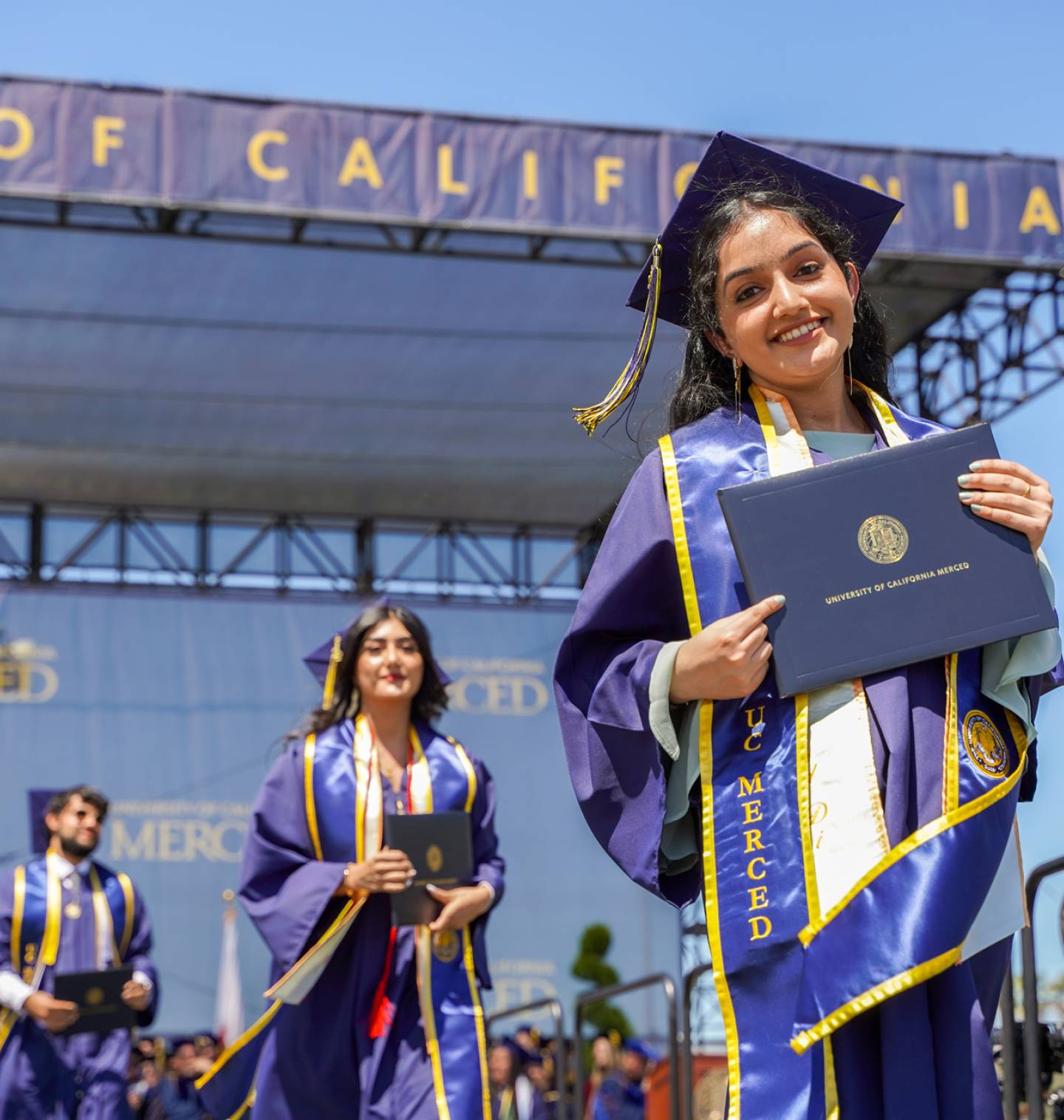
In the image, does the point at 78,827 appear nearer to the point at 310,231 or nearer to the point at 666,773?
the point at 666,773

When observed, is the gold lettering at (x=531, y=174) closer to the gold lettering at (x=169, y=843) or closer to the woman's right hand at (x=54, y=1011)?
the woman's right hand at (x=54, y=1011)

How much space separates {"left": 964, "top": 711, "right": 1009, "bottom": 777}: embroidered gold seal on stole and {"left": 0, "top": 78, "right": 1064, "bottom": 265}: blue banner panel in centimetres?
825

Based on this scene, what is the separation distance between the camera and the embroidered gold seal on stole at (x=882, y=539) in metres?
2.05

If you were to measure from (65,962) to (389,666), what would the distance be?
288 centimetres

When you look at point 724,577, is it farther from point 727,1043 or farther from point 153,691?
point 153,691

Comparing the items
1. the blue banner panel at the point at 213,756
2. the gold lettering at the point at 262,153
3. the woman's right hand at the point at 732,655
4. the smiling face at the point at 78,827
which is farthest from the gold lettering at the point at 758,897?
the blue banner panel at the point at 213,756

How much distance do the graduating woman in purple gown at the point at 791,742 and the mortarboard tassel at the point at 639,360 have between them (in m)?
0.02

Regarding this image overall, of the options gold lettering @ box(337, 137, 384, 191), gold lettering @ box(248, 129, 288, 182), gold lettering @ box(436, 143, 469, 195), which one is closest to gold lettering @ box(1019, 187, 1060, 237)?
gold lettering @ box(436, 143, 469, 195)

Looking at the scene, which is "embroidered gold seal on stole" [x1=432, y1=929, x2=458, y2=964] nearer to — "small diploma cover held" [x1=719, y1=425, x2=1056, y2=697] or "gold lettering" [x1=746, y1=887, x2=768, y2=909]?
"gold lettering" [x1=746, y1=887, x2=768, y2=909]

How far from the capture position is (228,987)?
13.6 metres

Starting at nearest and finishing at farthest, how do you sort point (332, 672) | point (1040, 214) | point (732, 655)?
point (732, 655) → point (332, 672) → point (1040, 214)

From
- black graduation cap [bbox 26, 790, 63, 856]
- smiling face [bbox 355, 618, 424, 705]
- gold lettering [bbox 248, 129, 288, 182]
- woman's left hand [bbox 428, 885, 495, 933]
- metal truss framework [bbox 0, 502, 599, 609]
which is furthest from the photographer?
metal truss framework [bbox 0, 502, 599, 609]

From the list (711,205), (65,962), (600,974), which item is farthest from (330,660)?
(600,974)

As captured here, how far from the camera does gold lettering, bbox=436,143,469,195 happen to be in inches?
393
